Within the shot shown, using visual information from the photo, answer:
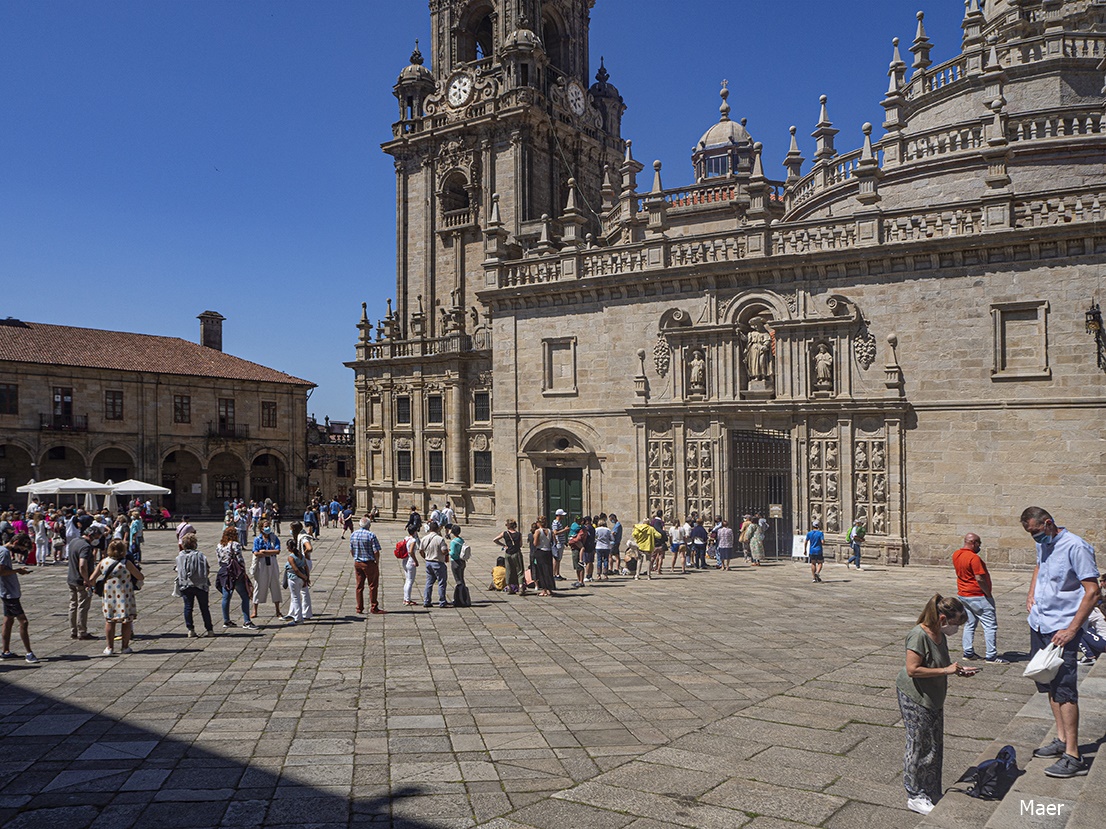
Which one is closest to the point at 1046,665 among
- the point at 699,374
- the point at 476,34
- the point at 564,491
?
the point at 699,374

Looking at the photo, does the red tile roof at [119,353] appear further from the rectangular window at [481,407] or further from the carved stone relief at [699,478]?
the carved stone relief at [699,478]

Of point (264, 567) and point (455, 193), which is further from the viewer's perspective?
point (455, 193)

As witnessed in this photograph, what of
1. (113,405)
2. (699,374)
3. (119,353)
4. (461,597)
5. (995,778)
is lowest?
(461,597)

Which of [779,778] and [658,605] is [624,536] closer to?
[658,605]

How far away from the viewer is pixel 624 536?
25484 mm

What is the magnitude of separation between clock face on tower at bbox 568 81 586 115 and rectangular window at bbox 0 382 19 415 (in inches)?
1227

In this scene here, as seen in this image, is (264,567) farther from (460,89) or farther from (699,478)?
(460,89)

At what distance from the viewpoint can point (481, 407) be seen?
1515 inches

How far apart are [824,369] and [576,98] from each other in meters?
26.7

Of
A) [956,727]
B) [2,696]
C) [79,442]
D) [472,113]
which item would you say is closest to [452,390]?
[472,113]

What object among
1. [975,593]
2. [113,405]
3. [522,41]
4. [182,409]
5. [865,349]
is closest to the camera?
[975,593]

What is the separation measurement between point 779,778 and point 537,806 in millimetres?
1973

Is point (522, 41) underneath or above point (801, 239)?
above

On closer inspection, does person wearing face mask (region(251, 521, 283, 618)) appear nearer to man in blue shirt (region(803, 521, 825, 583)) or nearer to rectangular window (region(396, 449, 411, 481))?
man in blue shirt (region(803, 521, 825, 583))
